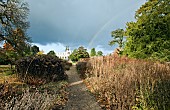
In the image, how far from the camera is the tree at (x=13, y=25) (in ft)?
70.8

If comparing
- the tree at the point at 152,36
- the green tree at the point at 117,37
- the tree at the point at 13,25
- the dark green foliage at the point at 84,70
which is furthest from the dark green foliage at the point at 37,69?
the green tree at the point at 117,37

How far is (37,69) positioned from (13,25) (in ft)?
45.5

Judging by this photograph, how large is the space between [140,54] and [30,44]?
40.6 ft

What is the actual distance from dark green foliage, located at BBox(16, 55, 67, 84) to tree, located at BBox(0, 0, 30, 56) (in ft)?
38.0

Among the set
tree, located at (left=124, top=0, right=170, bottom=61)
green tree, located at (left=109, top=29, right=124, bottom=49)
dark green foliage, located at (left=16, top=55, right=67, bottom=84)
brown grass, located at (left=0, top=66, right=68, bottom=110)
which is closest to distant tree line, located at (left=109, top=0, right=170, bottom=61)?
tree, located at (left=124, top=0, right=170, bottom=61)

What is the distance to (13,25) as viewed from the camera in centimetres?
2242

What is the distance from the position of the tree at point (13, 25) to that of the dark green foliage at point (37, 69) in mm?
11595

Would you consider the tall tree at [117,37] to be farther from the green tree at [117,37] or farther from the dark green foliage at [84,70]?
the dark green foliage at [84,70]

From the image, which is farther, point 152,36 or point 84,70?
point 84,70

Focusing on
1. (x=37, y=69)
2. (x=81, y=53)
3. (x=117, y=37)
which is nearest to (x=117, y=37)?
(x=117, y=37)

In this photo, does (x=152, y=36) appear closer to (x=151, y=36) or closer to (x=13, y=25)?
(x=151, y=36)

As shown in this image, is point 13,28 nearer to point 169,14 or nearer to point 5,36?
point 5,36

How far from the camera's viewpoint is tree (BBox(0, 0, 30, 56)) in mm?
21594

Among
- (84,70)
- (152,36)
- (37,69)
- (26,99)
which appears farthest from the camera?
(84,70)
